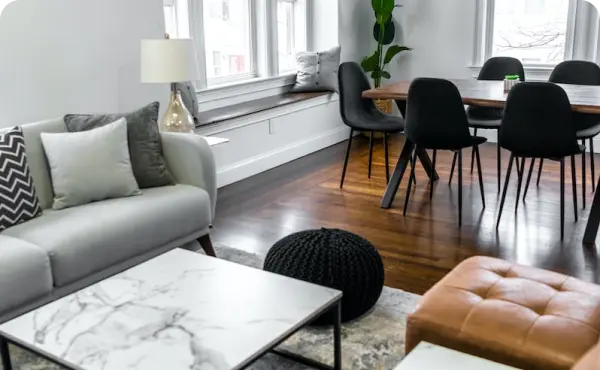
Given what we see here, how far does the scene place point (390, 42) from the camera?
21.8 feet

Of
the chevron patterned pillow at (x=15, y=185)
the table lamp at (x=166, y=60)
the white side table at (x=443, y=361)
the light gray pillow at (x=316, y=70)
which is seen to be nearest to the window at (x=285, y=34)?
the light gray pillow at (x=316, y=70)

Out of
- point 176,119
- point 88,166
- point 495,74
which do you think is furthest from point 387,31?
point 88,166

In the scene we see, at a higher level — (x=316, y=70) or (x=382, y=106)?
(x=316, y=70)

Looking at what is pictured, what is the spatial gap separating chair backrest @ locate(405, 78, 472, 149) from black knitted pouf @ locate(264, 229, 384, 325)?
1450 mm

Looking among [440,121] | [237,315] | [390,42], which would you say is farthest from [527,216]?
[390,42]

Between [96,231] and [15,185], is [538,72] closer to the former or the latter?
[96,231]

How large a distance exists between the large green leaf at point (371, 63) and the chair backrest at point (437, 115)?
2.43 m

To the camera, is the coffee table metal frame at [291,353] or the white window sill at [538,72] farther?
the white window sill at [538,72]

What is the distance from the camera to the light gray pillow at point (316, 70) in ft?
19.9

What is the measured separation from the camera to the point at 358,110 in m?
4.87

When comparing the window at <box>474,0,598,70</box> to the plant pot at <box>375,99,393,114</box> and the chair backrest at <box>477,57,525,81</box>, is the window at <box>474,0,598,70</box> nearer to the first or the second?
the plant pot at <box>375,99,393,114</box>

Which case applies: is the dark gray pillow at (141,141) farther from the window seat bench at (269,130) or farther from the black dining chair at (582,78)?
the black dining chair at (582,78)

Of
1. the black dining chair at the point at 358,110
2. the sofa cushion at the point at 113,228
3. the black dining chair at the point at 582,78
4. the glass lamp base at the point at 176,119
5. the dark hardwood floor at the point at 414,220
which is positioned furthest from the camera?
the black dining chair at the point at 358,110

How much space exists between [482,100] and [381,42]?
2.74 m
